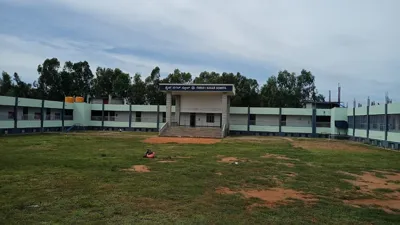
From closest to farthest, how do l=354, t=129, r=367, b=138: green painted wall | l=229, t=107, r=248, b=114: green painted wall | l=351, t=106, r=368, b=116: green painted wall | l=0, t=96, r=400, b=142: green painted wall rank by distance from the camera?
1. l=351, t=106, r=368, b=116: green painted wall
2. l=354, t=129, r=367, b=138: green painted wall
3. l=0, t=96, r=400, b=142: green painted wall
4. l=229, t=107, r=248, b=114: green painted wall

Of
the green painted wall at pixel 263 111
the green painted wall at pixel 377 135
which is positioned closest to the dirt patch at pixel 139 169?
the green painted wall at pixel 377 135

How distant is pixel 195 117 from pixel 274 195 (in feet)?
139

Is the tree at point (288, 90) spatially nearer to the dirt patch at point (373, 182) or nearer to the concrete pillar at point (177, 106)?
the concrete pillar at point (177, 106)

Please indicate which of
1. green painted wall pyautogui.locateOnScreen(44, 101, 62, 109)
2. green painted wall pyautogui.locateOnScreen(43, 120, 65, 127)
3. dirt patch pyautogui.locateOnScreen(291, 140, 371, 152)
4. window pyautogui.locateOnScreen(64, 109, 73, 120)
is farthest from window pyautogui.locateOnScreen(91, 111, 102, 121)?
dirt patch pyautogui.locateOnScreen(291, 140, 371, 152)

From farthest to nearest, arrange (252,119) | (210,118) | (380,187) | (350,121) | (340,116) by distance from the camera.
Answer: (252,119), (210,118), (340,116), (350,121), (380,187)

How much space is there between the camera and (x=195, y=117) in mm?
52938

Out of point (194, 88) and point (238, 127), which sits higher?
point (194, 88)

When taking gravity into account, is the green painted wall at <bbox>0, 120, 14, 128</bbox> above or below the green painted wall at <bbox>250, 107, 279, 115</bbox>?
below

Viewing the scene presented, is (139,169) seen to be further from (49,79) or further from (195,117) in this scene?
(49,79)

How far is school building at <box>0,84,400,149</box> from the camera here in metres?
42.1

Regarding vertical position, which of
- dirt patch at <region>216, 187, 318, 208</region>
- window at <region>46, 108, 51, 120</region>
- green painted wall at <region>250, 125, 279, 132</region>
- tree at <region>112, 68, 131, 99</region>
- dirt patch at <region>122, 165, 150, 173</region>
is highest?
tree at <region>112, 68, 131, 99</region>

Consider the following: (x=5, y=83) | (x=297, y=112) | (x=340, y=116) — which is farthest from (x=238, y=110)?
(x=5, y=83)

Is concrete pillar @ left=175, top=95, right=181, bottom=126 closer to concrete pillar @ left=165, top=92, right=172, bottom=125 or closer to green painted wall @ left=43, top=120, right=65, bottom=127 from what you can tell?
concrete pillar @ left=165, top=92, right=172, bottom=125

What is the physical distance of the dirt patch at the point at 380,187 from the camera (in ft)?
32.3
